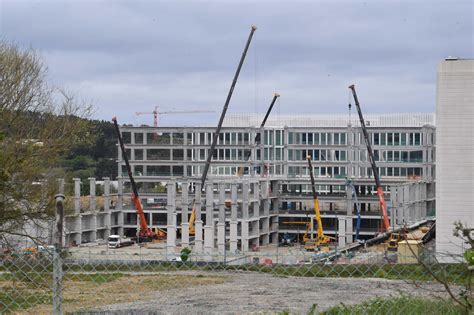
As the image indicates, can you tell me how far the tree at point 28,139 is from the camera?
73.9ft

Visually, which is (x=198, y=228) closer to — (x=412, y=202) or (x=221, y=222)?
(x=221, y=222)

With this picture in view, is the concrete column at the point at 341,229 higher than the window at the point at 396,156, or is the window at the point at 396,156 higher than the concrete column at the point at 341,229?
the window at the point at 396,156

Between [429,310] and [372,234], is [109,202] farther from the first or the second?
[429,310]

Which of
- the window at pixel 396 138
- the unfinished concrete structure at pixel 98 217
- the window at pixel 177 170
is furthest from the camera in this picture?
the window at pixel 177 170

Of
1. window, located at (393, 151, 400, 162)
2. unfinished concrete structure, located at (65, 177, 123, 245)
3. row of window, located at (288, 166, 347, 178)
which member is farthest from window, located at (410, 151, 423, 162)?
unfinished concrete structure, located at (65, 177, 123, 245)

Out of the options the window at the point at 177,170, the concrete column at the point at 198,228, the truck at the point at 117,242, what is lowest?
the truck at the point at 117,242

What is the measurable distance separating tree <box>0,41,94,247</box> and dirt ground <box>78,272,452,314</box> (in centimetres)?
571

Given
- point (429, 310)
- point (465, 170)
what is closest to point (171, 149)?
point (465, 170)

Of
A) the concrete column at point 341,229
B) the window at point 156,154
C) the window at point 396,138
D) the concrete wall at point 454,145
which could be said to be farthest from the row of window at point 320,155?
the concrete wall at point 454,145

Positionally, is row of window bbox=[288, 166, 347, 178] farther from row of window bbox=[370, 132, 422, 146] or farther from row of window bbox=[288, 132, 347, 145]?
row of window bbox=[370, 132, 422, 146]

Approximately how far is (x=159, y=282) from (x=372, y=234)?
49354mm

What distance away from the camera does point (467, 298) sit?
7.71m

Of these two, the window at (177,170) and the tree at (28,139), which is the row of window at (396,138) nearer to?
the window at (177,170)

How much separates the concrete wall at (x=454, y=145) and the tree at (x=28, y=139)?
17014mm
